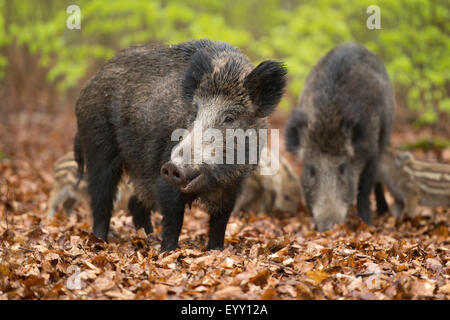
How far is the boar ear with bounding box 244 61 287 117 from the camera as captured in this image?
4438 mm

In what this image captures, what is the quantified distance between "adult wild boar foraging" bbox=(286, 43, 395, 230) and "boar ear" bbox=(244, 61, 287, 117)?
7.84 ft

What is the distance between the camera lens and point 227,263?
4.00 metres

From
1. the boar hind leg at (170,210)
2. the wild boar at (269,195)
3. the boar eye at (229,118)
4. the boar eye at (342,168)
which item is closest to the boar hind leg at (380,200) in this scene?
the wild boar at (269,195)

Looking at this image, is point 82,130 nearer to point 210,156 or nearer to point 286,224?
point 210,156

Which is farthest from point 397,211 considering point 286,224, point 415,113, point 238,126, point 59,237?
point 415,113

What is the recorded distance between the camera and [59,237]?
5164mm

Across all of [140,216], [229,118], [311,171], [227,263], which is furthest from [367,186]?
[227,263]

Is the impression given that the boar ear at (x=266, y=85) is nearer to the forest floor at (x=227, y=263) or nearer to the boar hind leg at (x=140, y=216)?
the forest floor at (x=227, y=263)

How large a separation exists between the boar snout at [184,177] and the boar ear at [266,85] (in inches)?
37.5

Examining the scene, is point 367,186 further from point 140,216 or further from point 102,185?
point 102,185

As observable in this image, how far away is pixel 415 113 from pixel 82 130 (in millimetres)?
12163

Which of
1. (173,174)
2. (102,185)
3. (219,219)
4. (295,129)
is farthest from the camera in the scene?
(295,129)

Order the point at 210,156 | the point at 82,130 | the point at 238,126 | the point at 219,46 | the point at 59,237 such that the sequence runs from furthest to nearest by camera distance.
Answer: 1. the point at 82,130
2. the point at 59,237
3. the point at 219,46
4. the point at 238,126
5. the point at 210,156

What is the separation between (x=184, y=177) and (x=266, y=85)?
127 centimetres
